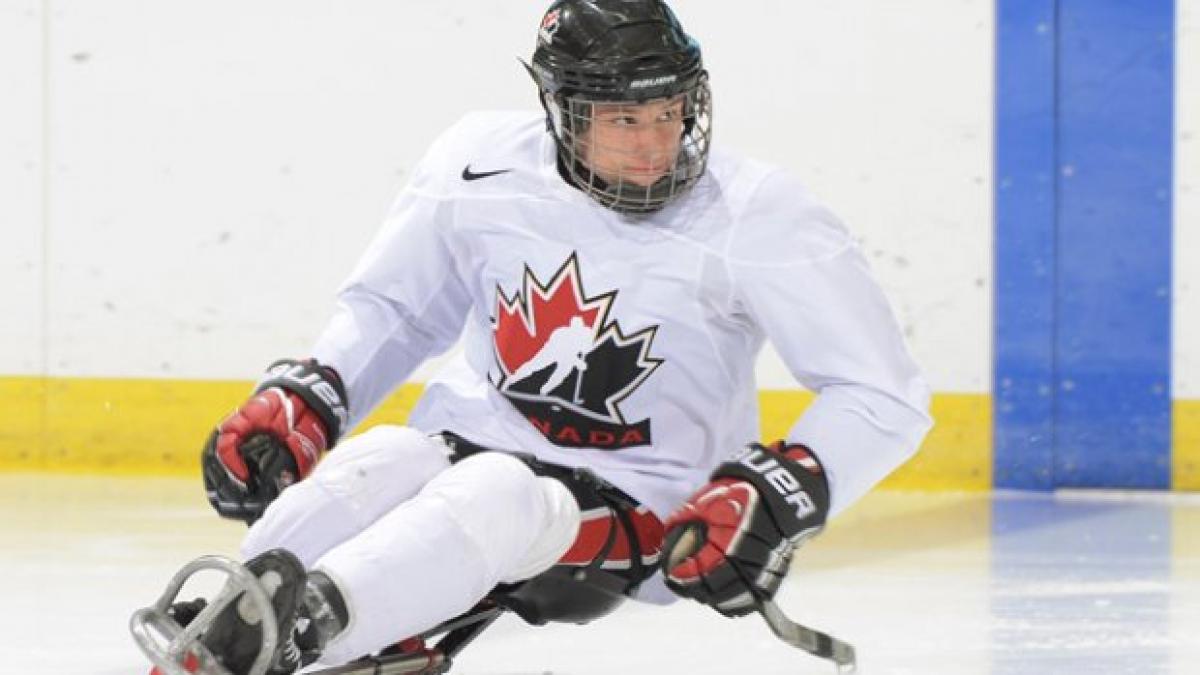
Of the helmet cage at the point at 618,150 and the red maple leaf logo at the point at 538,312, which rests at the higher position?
the helmet cage at the point at 618,150

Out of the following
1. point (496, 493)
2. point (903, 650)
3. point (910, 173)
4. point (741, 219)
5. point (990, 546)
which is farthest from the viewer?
point (910, 173)

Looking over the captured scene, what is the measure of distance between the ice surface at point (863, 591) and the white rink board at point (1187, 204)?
1.16 ft

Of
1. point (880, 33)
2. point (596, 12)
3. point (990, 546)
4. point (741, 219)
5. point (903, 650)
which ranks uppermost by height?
point (596, 12)

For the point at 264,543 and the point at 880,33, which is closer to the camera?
the point at 264,543

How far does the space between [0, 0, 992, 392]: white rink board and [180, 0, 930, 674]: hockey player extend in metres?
2.73

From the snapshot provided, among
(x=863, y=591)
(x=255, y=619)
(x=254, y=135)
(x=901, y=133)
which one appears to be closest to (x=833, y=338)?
(x=255, y=619)

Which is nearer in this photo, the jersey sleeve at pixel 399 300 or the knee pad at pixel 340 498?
the knee pad at pixel 340 498

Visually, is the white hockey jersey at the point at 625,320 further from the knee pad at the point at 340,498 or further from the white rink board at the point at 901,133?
the white rink board at the point at 901,133

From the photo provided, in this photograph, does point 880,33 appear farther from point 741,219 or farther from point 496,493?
point 496,493

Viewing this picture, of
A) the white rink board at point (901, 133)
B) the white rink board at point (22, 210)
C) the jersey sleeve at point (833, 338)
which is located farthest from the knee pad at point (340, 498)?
the white rink board at point (22, 210)

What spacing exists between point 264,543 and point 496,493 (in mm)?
286

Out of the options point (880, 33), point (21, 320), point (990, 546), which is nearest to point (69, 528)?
point (21, 320)

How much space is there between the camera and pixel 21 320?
235 inches

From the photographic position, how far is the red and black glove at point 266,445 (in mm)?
2873
